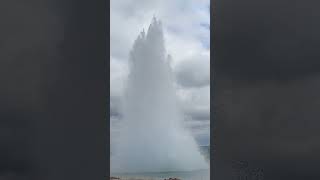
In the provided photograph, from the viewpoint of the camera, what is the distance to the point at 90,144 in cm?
548

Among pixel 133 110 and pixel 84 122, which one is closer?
pixel 84 122

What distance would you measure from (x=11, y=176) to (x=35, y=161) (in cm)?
35
